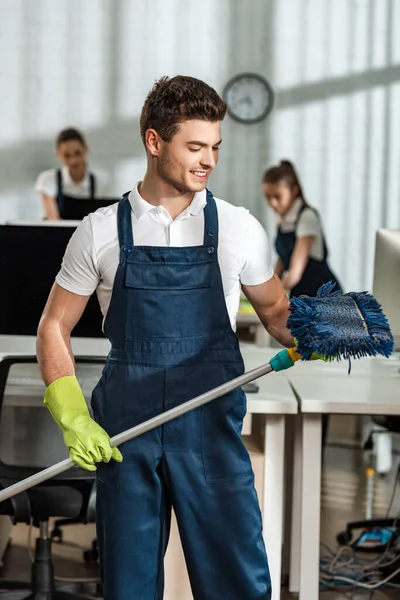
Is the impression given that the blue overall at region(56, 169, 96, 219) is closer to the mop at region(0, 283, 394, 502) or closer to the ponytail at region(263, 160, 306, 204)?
the ponytail at region(263, 160, 306, 204)

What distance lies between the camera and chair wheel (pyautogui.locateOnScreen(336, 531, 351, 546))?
138 inches

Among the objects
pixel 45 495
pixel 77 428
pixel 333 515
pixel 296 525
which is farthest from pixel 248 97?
pixel 77 428

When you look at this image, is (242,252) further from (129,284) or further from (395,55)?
(395,55)

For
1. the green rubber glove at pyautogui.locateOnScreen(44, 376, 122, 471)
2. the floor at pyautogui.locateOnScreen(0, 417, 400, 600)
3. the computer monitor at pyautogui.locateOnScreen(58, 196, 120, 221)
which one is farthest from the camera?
the computer monitor at pyautogui.locateOnScreen(58, 196, 120, 221)

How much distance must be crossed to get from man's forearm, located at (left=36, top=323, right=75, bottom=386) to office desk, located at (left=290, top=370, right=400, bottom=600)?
0.87 metres

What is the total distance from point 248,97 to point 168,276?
4.93m

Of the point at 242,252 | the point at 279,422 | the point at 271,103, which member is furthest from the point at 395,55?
the point at 242,252

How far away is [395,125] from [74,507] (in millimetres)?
4647

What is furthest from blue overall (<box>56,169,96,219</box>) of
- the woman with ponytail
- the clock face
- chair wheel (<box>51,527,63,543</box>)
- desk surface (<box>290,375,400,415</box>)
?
desk surface (<box>290,375,400,415</box>)

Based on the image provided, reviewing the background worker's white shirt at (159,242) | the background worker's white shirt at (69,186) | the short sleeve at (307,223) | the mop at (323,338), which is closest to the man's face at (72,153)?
the background worker's white shirt at (69,186)

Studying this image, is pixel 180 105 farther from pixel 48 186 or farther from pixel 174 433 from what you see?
pixel 48 186

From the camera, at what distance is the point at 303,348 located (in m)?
1.76

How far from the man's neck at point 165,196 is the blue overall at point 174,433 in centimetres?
5

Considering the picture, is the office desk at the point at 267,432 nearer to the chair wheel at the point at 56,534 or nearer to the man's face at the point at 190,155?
the chair wheel at the point at 56,534
